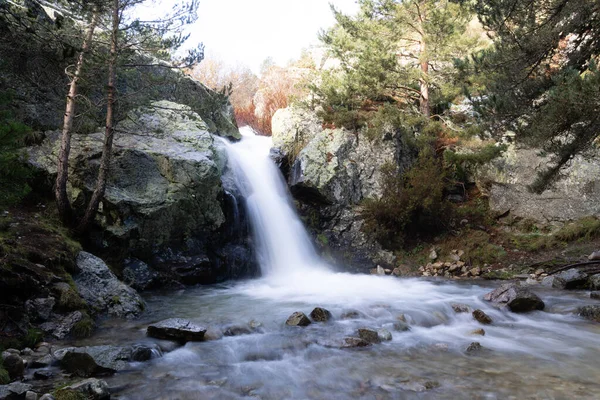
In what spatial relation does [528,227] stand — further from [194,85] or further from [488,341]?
[194,85]

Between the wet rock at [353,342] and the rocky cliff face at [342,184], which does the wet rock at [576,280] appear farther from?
the wet rock at [353,342]

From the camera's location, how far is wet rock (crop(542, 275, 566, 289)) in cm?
768

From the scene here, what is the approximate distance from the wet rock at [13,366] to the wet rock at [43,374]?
0.12 meters

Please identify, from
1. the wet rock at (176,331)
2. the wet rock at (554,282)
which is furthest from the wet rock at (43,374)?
the wet rock at (554,282)

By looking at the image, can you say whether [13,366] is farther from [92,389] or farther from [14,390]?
[92,389]

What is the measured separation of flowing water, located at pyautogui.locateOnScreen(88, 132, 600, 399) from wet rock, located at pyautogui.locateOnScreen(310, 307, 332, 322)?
14cm

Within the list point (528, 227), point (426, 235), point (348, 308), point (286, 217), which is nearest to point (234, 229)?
point (286, 217)

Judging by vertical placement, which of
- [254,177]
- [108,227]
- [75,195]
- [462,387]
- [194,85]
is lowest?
[462,387]

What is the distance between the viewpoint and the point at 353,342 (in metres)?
4.83

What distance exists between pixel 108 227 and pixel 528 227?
10272 millimetres

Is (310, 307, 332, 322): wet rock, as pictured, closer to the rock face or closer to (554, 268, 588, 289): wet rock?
(554, 268, 588, 289): wet rock

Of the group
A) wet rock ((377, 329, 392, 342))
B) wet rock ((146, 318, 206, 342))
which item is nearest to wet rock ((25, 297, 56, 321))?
wet rock ((146, 318, 206, 342))

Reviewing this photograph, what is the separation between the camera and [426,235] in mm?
11062

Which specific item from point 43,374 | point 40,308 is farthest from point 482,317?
point 40,308
